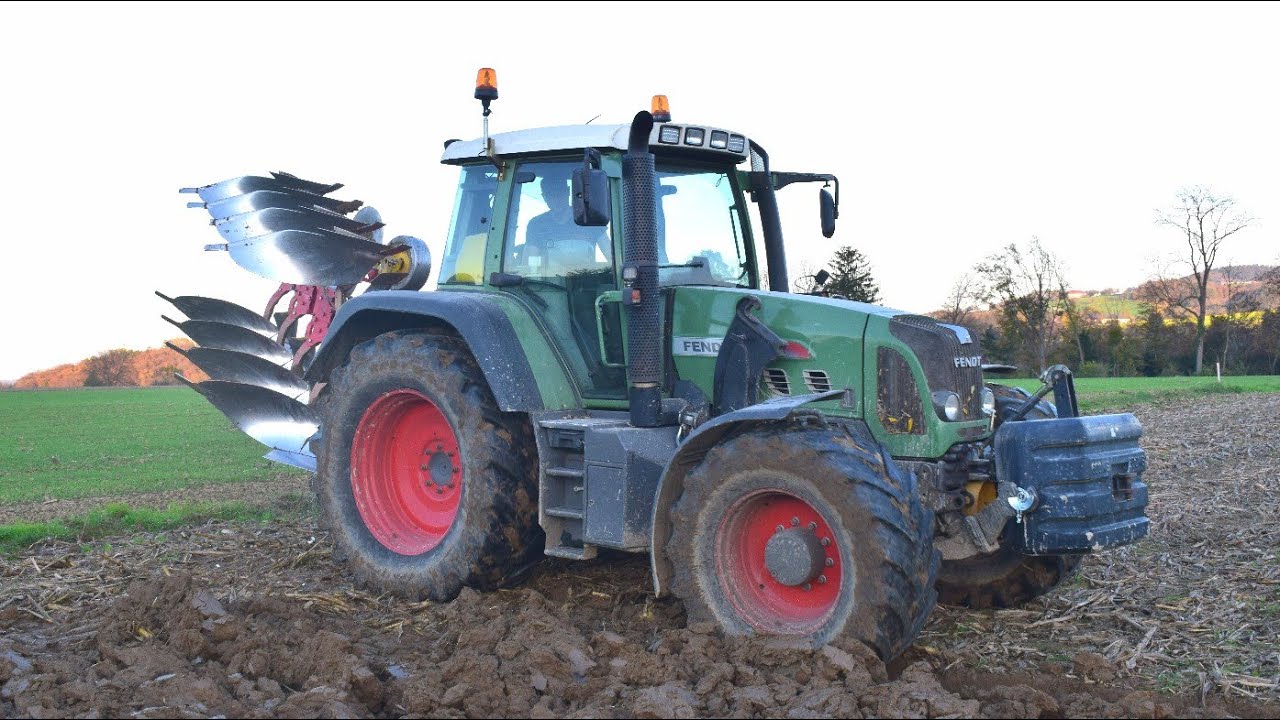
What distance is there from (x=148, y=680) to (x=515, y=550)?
6.85 feet

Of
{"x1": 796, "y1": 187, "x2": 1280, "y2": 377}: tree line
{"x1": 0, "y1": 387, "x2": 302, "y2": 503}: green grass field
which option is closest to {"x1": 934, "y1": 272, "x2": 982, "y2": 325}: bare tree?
{"x1": 796, "y1": 187, "x2": 1280, "y2": 377}: tree line

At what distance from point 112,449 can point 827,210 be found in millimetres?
15792

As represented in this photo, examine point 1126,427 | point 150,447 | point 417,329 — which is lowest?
point 150,447

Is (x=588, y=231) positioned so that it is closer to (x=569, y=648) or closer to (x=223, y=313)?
(x=569, y=648)

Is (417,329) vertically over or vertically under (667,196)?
Result: under

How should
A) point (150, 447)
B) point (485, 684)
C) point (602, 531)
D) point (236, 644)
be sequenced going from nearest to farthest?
point (485, 684)
point (236, 644)
point (602, 531)
point (150, 447)

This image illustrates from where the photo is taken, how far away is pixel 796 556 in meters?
4.88

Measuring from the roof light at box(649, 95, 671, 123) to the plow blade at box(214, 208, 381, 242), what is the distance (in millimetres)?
3869

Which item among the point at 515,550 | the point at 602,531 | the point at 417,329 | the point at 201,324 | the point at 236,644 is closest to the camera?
the point at 236,644

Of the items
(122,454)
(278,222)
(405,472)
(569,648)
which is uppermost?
(278,222)

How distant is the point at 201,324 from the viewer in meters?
10.3

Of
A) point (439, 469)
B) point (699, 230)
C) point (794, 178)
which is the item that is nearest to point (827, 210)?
point (794, 178)

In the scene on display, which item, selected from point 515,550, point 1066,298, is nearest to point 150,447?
point 515,550

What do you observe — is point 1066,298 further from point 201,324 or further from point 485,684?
point 485,684
